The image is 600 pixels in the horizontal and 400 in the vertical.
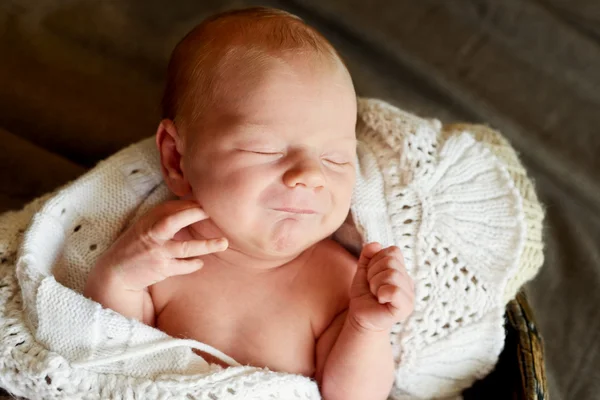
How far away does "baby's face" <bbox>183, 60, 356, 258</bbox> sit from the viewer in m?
0.85

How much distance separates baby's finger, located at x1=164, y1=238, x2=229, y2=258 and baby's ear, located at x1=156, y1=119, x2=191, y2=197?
0.59 feet

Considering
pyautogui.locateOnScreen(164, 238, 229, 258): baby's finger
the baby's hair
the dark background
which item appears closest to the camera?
pyautogui.locateOnScreen(164, 238, 229, 258): baby's finger

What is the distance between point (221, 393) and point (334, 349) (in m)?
0.20

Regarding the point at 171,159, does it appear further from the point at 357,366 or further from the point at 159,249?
the point at 357,366

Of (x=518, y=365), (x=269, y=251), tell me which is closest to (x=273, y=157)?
(x=269, y=251)

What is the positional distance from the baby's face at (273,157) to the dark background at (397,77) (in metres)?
0.55

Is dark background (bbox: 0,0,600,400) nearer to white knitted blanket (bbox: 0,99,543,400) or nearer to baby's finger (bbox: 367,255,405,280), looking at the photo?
white knitted blanket (bbox: 0,99,543,400)

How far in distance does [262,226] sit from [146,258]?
0.16 m

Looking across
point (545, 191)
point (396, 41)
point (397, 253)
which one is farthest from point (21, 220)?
point (545, 191)

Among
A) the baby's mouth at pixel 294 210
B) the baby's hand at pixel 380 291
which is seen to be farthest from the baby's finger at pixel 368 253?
the baby's mouth at pixel 294 210

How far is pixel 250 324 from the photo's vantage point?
96 centimetres

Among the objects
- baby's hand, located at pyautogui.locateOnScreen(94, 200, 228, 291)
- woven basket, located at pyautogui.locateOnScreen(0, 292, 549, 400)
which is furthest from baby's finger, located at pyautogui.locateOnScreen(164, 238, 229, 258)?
woven basket, located at pyautogui.locateOnScreen(0, 292, 549, 400)

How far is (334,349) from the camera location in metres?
0.93

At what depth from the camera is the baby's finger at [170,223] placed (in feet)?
2.72
